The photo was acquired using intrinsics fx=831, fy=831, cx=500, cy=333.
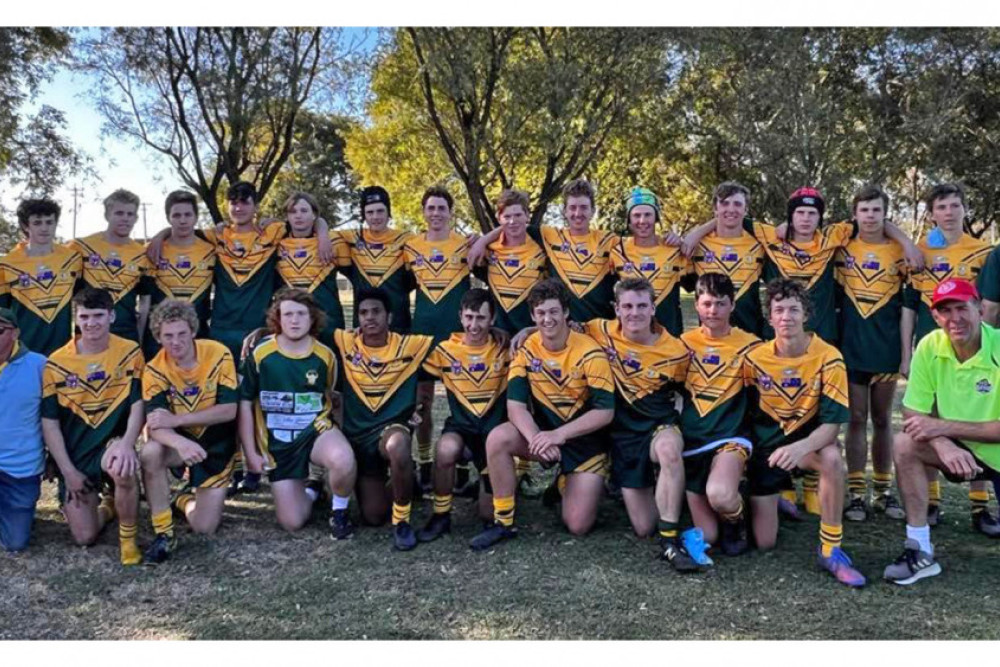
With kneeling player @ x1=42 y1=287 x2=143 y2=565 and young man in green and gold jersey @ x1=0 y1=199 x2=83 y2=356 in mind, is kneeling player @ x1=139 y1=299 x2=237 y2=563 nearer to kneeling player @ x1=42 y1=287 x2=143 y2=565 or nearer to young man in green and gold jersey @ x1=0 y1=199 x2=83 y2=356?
kneeling player @ x1=42 y1=287 x2=143 y2=565

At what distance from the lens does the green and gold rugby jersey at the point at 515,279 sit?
6.05 meters

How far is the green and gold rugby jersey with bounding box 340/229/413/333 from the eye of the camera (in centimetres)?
629

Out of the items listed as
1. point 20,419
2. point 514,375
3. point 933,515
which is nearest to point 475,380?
point 514,375

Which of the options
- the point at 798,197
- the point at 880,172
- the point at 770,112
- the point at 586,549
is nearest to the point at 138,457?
the point at 586,549

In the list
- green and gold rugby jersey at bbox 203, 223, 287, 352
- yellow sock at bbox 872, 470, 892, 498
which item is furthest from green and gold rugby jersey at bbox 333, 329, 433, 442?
yellow sock at bbox 872, 470, 892, 498

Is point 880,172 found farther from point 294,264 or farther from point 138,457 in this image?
point 138,457

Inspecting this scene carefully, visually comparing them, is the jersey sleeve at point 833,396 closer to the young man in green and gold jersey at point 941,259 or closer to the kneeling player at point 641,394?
the kneeling player at point 641,394

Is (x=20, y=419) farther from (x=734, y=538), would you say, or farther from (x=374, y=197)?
(x=734, y=538)

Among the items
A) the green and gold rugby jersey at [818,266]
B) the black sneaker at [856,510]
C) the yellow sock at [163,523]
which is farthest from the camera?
the green and gold rugby jersey at [818,266]

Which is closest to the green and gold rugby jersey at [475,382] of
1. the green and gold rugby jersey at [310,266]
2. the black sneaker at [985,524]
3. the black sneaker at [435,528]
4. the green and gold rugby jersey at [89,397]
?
the black sneaker at [435,528]

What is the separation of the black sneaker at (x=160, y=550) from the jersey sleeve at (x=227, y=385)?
2.75 feet

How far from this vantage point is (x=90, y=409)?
5004 millimetres

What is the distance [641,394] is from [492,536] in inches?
48.9

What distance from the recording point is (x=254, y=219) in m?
6.48
